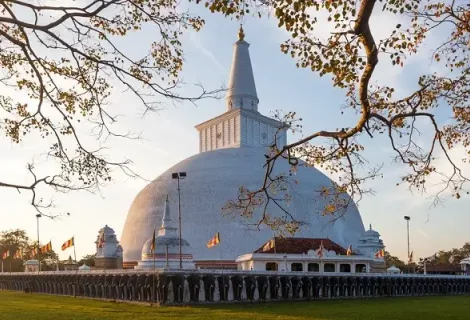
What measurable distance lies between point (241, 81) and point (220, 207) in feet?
66.4

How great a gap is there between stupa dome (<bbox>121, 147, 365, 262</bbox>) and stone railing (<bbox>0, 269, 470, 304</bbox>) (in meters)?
10.7

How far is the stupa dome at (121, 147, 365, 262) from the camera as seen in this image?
5472 cm

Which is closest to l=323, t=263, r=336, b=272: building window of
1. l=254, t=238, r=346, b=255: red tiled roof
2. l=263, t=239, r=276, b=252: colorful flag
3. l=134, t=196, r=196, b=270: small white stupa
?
l=254, t=238, r=346, b=255: red tiled roof

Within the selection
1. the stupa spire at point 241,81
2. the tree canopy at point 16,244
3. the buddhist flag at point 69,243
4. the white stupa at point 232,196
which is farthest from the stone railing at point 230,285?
the tree canopy at point 16,244

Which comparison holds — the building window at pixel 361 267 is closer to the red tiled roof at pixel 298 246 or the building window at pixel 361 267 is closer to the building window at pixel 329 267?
the red tiled roof at pixel 298 246

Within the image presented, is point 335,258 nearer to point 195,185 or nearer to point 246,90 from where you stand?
point 195,185

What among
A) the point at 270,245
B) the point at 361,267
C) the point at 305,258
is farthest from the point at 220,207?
the point at 361,267

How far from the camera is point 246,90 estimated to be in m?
Answer: 72.2

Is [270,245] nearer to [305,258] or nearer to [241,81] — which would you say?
[305,258]

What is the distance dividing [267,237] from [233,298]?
20732 millimetres

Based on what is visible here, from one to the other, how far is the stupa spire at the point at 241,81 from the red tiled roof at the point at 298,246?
79.5 feet

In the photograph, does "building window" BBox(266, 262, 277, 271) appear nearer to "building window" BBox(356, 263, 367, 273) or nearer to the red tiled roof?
the red tiled roof

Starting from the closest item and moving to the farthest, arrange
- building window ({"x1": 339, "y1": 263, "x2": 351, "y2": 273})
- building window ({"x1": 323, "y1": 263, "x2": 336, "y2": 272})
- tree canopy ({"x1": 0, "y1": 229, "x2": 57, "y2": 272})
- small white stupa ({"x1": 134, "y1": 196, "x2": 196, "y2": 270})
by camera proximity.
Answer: small white stupa ({"x1": 134, "y1": 196, "x2": 196, "y2": 270}) < building window ({"x1": 323, "y1": 263, "x2": 336, "y2": 272}) < building window ({"x1": 339, "y1": 263, "x2": 351, "y2": 273}) < tree canopy ({"x1": 0, "y1": 229, "x2": 57, "y2": 272})

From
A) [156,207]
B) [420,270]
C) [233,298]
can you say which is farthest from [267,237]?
[420,270]
